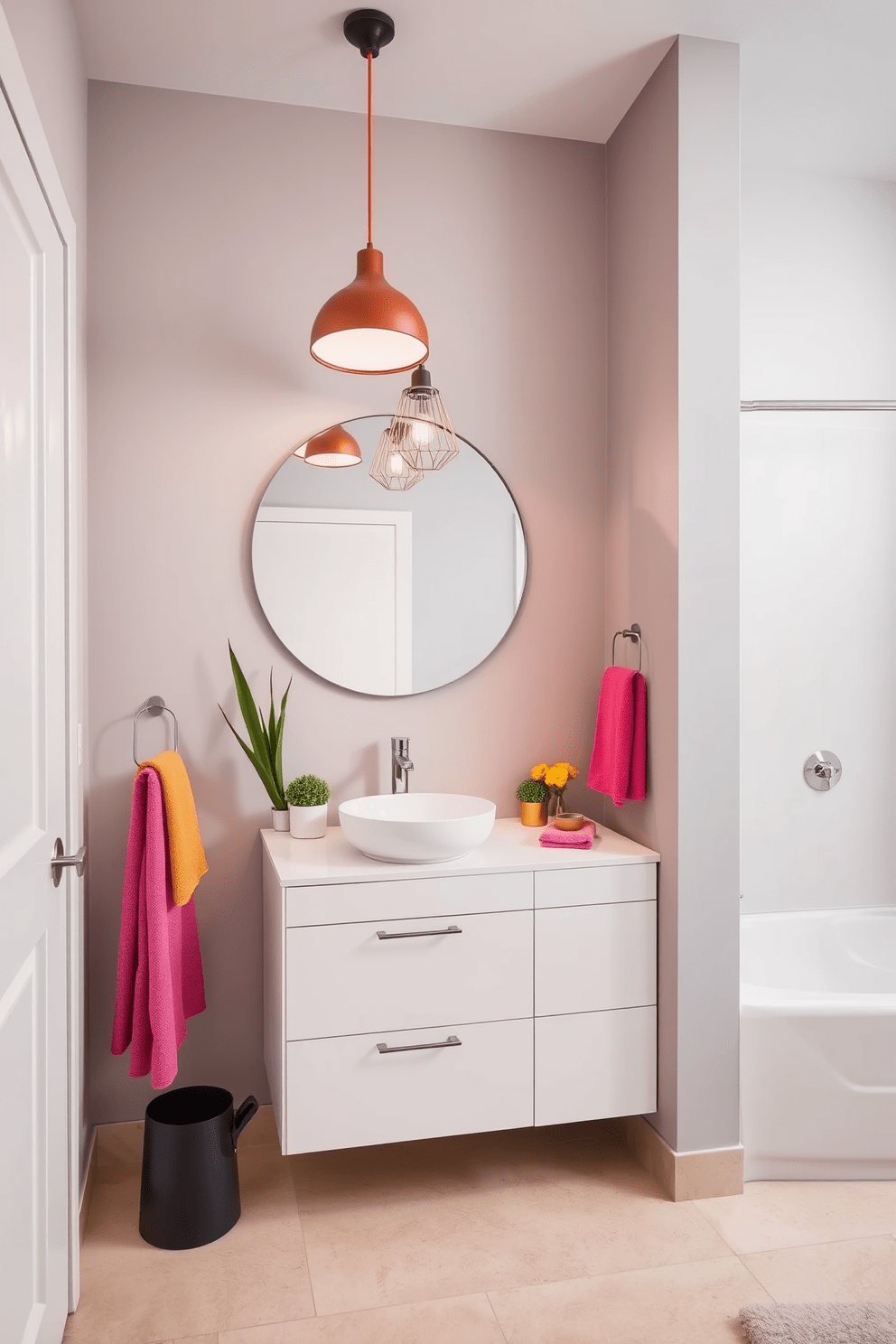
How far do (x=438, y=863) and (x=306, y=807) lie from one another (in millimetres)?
387

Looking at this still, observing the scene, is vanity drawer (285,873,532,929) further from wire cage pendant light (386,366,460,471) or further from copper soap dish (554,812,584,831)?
wire cage pendant light (386,366,460,471)

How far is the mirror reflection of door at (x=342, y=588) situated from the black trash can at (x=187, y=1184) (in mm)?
1107

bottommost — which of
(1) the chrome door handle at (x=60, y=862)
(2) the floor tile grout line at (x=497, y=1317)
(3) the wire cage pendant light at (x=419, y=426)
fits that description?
(2) the floor tile grout line at (x=497, y=1317)

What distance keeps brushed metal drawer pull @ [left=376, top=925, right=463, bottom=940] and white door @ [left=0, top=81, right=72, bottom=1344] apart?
65cm

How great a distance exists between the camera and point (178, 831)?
208cm

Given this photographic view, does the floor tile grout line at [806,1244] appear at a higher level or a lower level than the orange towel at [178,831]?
lower

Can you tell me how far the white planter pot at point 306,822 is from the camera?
232 cm

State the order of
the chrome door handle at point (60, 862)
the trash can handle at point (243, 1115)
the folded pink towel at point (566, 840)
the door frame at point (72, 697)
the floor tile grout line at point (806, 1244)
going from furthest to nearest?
the folded pink towel at point (566, 840) < the trash can handle at point (243, 1115) < the floor tile grout line at point (806, 1244) < the door frame at point (72, 697) < the chrome door handle at point (60, 862)

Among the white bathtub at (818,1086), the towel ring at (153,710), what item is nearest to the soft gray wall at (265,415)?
the towel ring at (153,710)

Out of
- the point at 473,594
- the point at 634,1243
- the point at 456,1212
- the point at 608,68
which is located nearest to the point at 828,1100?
the point at 634,1243

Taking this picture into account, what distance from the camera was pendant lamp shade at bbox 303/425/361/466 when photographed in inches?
96.3

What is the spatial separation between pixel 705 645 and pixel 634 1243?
1336mm

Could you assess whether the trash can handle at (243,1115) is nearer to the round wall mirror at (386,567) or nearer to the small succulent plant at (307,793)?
the small succulent plant at (307,793)

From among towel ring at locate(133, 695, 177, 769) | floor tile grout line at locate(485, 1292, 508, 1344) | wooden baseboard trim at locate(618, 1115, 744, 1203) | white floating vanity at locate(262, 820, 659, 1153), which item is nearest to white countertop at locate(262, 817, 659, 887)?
white floating vanity at locate(262, 820, 659, 1153)
